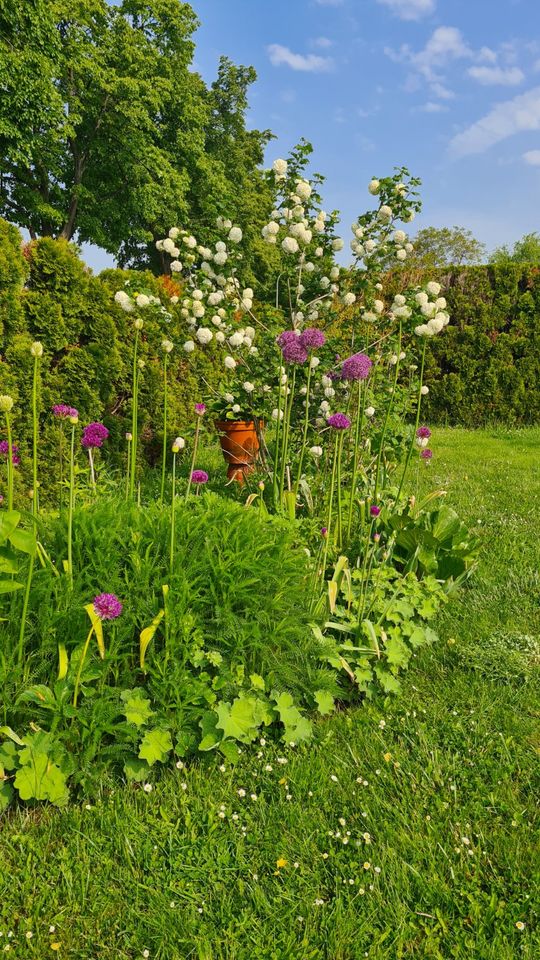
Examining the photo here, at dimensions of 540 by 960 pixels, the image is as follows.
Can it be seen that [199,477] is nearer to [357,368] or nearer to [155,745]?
[357,368]

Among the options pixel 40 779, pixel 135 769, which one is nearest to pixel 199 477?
pixel 135 769

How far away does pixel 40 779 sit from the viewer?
1.89 m

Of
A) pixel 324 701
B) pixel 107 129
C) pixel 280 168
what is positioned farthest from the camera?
pixel 107 129

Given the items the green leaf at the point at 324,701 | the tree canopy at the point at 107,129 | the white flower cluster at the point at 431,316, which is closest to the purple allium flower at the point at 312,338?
the white flower cluster at the point at 431,316

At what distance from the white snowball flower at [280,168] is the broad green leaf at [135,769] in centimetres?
344

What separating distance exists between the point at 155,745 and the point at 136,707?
0.47ft

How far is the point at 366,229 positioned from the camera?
3.94m

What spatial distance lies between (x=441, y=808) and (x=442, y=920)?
386 mm

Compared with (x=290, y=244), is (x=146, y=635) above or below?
below

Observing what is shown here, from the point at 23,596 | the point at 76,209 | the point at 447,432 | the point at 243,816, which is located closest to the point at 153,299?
the point at 23,596

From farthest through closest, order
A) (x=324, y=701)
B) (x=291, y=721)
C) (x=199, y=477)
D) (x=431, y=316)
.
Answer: (x=431, y=316) < (x=199, y=477) < (x=324, y=701) < (x=291, y=721)

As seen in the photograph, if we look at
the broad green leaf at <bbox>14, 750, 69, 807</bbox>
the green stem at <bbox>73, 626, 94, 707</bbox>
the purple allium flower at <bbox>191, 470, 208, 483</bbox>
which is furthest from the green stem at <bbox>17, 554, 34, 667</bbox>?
the purple allium flower at <bbox>191, 470, 208, 483</bbox>

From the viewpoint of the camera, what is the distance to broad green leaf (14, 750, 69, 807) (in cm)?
189

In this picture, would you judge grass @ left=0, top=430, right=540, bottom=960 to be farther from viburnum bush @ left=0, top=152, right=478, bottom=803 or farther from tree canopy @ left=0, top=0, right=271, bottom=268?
tree canopy @ left=0, top=0, right=271, bottom=268
